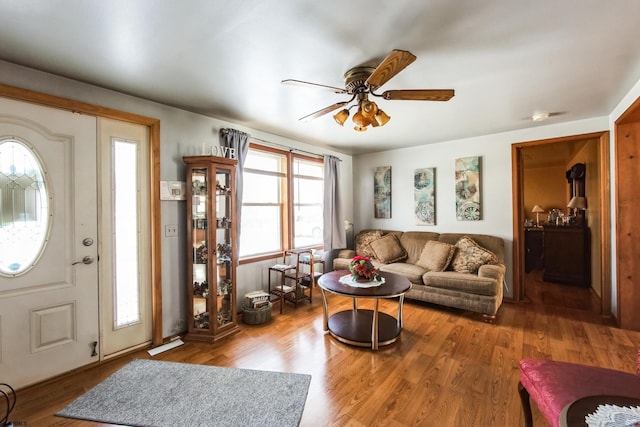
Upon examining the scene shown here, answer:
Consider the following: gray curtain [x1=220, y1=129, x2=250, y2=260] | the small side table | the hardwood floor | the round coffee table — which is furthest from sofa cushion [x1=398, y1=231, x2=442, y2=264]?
the small side table

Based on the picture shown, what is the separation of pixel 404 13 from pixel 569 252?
5.27 metres

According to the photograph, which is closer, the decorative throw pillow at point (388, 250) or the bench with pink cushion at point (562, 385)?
the bench with pink cushion at point (562, 385)

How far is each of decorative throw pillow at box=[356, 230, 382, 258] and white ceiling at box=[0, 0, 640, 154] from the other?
2.48 meters

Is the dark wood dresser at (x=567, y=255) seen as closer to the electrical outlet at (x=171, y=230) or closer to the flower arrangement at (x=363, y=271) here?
the flower arrangement at (x=363, y=271)

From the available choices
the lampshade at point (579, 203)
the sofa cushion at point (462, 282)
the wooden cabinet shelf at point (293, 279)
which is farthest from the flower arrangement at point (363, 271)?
the lampshade at point (579, 203)

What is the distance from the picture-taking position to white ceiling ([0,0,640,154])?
4.77 ft

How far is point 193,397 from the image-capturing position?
1.94 m

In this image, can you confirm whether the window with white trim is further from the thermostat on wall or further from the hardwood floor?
the hardwood floor

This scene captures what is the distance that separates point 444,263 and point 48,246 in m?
4.26

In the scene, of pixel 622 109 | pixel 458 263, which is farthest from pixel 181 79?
pixel 622 109

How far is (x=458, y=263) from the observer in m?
3.74

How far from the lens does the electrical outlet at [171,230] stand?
109 inches

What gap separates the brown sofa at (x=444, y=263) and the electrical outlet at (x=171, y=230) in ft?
8.43

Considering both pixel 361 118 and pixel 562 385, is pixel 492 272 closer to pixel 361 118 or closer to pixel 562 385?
pixel 562 385
